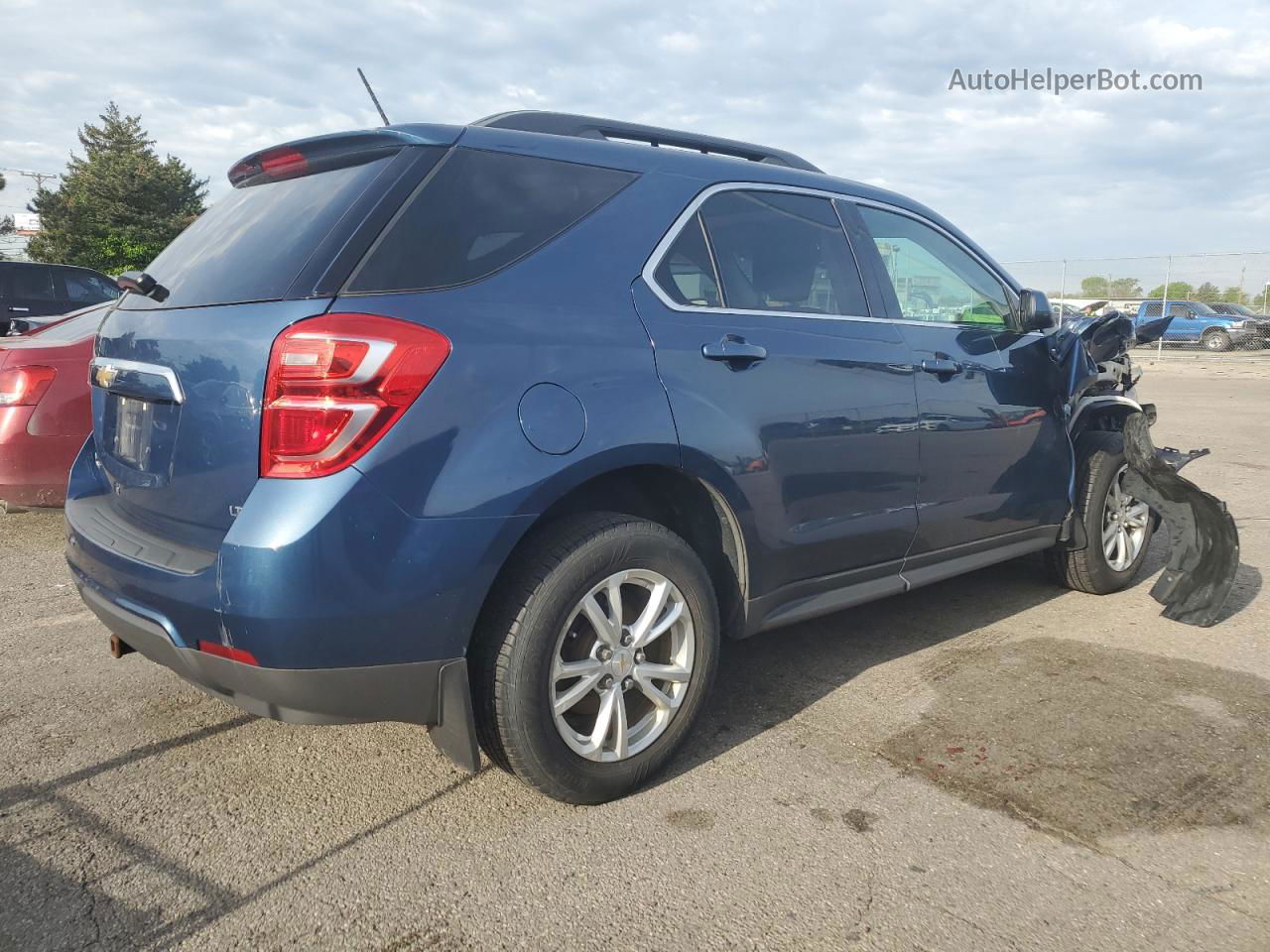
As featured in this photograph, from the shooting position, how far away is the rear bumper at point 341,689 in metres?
2.30

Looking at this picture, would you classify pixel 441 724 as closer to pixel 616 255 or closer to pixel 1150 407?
pixel 616 255

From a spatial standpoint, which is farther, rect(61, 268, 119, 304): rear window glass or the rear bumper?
rect(61, 268, 119, 304): rear window glass

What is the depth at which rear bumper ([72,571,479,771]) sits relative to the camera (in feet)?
7.55

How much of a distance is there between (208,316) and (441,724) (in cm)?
118

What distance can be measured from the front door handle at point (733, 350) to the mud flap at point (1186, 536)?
2.47 m

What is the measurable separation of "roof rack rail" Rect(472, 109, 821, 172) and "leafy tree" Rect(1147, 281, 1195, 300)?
29193 millimetres

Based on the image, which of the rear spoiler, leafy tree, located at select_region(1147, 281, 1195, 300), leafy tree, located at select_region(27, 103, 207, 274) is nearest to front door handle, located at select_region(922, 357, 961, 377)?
the rear spoiler

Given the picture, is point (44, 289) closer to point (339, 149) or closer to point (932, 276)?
point (339, 149)

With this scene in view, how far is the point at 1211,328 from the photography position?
31.1 meters

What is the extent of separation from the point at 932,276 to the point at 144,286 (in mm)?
2861

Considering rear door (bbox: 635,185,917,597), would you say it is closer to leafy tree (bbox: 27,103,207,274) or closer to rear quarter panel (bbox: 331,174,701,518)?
rear quarter panel (bbox: 331,174,701,518)

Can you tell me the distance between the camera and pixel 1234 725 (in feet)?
10.8

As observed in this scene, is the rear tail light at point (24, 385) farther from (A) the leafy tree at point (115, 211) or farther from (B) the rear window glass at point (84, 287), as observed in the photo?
(A) the leafy tree at point (115, 211)

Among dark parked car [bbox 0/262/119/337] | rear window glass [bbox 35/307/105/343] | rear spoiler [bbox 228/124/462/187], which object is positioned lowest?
rear window glass [bbox 35/307/105/343]
